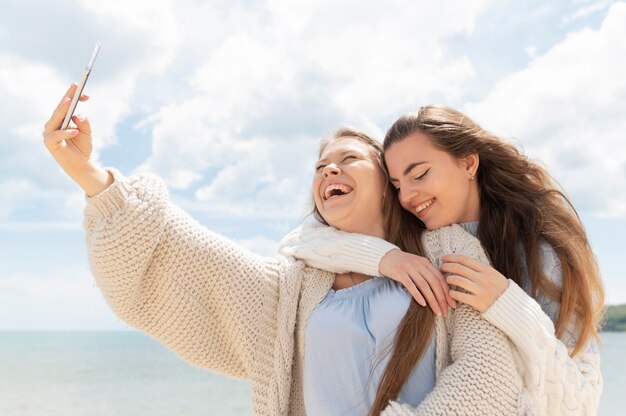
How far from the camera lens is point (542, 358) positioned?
197 centimetres

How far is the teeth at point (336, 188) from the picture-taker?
7.91ft

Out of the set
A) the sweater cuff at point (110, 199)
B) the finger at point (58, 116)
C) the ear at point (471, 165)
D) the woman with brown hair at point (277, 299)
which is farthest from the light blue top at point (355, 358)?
the finger at point (58, 116)

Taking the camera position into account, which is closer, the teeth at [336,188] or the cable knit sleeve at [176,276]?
the cable knit sleeve at [176,276]

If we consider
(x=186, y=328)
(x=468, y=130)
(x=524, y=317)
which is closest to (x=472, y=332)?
(x=524, y=317)

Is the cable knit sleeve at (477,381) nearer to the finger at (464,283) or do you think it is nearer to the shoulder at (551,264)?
the finger at (464,283)

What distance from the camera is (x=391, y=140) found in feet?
7.92

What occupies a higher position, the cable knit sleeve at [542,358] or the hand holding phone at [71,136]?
the hand holding phone at [71,136]

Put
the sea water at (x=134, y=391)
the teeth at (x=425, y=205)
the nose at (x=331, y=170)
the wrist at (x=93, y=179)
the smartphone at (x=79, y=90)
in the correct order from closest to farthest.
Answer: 1. the smartphone at (x=79, y=90)
2. the wrist at (x=93, y=179)
3. the teeth at (x=425, y=205)
4. the nose at (x=331, y=170)
5. the sea water at (x=134, y=391)

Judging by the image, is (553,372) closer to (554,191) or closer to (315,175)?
(554,191)

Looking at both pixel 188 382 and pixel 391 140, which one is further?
pixel 188 382

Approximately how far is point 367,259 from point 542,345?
2.02ft

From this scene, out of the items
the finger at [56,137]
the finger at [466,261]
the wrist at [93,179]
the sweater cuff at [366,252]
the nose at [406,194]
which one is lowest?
the finger at [466,261]

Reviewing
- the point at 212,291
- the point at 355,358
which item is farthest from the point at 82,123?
the point at 355,358

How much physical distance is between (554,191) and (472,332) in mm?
802
